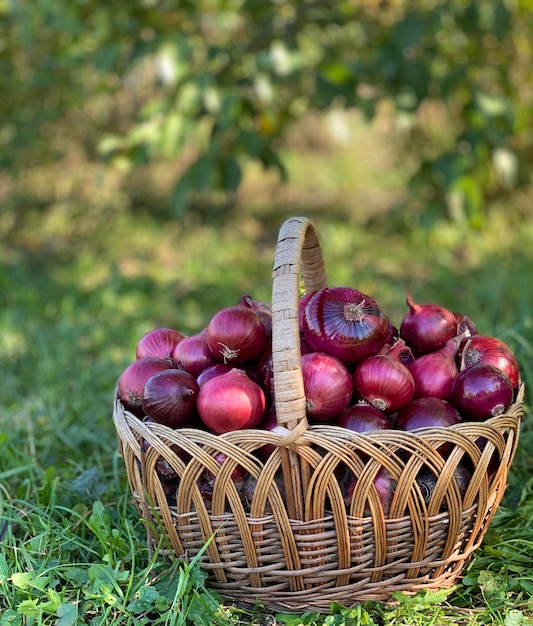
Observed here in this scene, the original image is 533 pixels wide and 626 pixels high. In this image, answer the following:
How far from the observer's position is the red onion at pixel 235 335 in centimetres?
149

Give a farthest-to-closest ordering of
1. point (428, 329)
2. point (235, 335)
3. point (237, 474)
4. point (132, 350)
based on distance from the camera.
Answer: point (132, 350)
point (428, 329)
point (235, 335)
point (237, 474)

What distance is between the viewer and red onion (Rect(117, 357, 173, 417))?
1521mm

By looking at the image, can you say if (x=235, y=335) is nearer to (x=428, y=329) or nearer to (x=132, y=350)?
(x=428, y=329)

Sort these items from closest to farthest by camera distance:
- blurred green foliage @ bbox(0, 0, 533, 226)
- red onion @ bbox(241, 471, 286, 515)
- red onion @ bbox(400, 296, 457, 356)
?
red onion @ bbox(241, 471, 286, 515), red onion @ bbox(400, 296, 457, 356), blurred green foliage @ bbox(0, 0, 533, 226)

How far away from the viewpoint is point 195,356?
5.21ft

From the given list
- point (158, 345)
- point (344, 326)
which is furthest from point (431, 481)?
point (158, 345)

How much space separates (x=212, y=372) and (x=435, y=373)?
1.48 feet

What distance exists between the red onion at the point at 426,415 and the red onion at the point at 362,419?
0.13 ft

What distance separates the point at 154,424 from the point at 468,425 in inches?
22.7

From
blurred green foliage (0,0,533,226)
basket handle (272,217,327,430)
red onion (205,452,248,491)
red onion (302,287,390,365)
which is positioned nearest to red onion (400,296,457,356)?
red onion (302,287,390,365)

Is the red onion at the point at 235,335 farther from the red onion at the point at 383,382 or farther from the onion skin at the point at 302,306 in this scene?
the red onion at the point at 383,382

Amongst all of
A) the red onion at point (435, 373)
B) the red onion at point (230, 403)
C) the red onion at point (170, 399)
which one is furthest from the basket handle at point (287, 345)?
the red onion at point (435, 373)

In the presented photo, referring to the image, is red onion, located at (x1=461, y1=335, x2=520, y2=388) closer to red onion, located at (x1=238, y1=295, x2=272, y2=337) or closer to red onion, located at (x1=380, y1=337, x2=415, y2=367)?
red onion, located at (x1=380, y1=337, x2=415, y2=367)

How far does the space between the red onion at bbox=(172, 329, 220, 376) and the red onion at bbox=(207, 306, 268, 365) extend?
57mm
